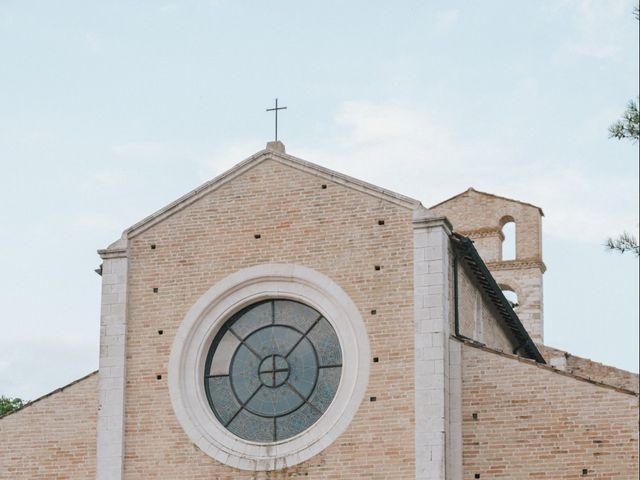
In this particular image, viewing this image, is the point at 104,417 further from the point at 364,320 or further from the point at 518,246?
the point at 518,246

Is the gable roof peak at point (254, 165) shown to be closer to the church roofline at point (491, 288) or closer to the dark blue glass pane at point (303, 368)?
the church roofline at point (491, 288)

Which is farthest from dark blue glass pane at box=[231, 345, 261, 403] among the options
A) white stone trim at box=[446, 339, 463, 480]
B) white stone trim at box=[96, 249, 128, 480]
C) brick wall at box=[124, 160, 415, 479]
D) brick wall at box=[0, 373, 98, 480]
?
white stone trim at box=[446, 339, 463, 480]

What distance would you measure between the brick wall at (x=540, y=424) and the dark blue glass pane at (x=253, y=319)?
313 cm

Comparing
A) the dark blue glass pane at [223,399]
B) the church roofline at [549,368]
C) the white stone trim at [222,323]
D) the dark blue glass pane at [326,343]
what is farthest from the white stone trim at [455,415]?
the dark blue glass pane at [223,399]

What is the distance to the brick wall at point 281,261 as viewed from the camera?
19.4 meters

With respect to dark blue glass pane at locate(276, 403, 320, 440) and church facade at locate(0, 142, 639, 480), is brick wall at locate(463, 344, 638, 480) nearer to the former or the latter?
church facade at locate(0, 142, 639, 480)

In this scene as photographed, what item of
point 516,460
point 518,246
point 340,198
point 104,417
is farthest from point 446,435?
point 518,246

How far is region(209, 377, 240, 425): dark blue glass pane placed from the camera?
67.2ft

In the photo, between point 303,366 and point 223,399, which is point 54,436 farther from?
point 303,366

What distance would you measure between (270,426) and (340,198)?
3502 millimetres

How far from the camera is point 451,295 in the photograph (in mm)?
20172

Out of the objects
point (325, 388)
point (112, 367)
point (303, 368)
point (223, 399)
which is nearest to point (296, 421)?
point (325, 388)

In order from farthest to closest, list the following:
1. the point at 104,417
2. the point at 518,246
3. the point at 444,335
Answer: the point at 518,246, the point at 104,417, the point at 444,335

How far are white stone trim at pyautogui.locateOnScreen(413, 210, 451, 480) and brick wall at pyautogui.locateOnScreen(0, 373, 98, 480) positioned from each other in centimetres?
509
